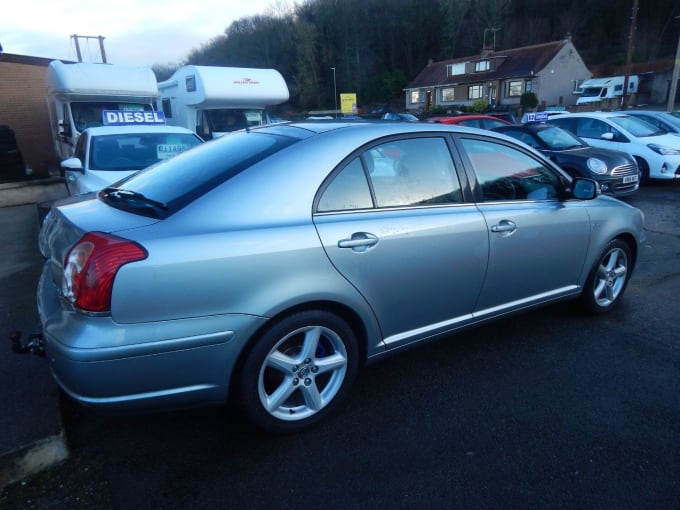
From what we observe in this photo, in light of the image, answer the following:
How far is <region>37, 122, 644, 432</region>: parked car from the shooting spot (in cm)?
200

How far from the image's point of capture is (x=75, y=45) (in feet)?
99.9

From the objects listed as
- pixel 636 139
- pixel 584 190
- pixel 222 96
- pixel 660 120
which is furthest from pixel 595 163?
pixel 222 96

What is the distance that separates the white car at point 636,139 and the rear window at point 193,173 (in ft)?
32.8

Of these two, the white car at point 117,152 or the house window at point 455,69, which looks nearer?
the white car at point 117,152

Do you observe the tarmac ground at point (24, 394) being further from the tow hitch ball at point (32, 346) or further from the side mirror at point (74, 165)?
the side mirror at point (74, 165)

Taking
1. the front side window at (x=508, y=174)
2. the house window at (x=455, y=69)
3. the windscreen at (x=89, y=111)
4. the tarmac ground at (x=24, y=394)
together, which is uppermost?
the house window at (x=455, y=69)

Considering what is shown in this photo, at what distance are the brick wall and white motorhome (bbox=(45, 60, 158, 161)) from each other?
471 centimetres

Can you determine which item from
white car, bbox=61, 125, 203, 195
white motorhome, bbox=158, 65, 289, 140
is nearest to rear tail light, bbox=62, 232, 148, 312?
white car, bbox=61, 125, 203, 195

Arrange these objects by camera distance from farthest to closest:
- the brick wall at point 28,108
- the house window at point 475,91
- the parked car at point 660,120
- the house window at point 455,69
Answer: the house window at point 455,69, the house window at point 475,91, the brick wall at point 28,108, the parked car at point 660,120

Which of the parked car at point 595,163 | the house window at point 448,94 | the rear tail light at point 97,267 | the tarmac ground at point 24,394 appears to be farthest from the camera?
the house window at point 448,94

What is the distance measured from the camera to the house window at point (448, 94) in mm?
53275

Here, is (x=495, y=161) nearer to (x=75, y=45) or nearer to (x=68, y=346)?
(x=68, y=346)

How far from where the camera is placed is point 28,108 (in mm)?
16031

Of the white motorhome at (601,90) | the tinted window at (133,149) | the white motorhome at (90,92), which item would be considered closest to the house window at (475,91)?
the white motorhome at (601,90)
